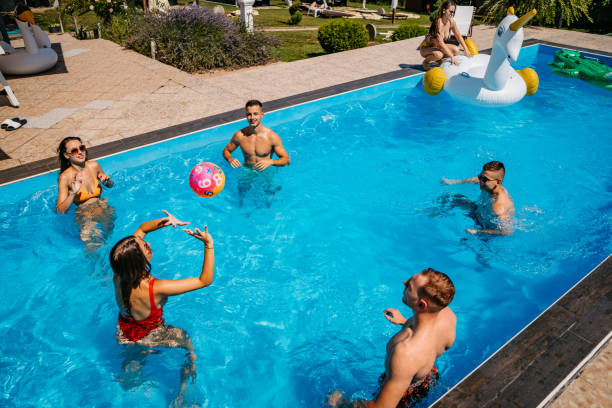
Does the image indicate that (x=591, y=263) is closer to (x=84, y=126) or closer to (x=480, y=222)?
(x=480, y=222)

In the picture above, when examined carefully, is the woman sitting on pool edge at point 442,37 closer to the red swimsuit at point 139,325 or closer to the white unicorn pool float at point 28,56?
the red swimsuit at point 139,325

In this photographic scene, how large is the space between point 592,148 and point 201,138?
869 cm

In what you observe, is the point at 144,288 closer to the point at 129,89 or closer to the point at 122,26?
the point at 129,89

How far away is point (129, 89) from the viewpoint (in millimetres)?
10172

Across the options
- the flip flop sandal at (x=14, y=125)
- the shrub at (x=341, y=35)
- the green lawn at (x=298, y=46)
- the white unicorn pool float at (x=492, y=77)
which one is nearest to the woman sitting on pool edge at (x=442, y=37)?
the white unicorn pool float at (x=492, y=77)

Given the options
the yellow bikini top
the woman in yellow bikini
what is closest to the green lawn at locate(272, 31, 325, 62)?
the woman in yellow bikini

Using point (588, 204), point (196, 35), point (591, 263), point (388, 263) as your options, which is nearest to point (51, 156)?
point (388, 263)

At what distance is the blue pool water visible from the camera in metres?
4.56

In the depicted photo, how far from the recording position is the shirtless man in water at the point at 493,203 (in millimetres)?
5255

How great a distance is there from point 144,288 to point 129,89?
327 inches

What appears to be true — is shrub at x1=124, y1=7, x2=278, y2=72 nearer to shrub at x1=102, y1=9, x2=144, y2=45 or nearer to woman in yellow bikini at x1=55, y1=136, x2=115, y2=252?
shrub at x1=102, y1=9, x2=144, y2=45

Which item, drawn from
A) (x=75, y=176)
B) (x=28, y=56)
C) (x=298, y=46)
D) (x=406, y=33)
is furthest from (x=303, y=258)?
(x=406, y=33)

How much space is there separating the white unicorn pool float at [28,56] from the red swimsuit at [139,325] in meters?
10.2

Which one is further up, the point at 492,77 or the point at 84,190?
the point at 492,77
